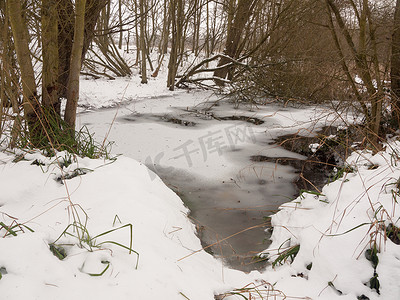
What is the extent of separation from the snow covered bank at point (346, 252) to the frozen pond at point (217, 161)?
358mm

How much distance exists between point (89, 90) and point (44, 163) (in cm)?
635

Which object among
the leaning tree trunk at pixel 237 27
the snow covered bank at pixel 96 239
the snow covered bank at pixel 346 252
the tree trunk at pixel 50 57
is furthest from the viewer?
the leaning tree trunk at pixel 237 27

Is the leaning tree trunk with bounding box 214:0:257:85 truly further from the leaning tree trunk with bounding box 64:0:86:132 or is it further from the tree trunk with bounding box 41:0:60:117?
the tree trunk with bounding box 41:0:60:117

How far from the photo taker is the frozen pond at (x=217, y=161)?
2559 mm

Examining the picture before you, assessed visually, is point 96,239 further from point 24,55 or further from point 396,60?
point 396,60

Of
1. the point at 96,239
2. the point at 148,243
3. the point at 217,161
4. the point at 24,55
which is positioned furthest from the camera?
the point at 217,161

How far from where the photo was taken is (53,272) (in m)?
1.11

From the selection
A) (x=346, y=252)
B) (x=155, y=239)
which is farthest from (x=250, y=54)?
(x=155, y=239)

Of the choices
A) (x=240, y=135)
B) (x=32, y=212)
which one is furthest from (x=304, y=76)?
(x=32, y=212)

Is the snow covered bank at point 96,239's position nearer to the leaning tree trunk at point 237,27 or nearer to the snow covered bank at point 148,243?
the snow covered bank at point 148,243

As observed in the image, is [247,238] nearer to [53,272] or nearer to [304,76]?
[53,272]

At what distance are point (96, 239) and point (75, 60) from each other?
2240 millimetres

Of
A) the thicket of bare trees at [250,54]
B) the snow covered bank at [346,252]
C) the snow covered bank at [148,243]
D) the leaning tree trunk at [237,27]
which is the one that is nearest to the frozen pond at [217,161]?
the snow covered bank at [148,243]

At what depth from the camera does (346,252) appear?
5.34 ft
